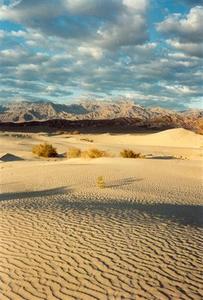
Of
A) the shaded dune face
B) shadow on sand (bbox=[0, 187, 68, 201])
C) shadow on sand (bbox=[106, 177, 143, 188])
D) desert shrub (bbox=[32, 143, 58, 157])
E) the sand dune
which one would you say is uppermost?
the sand dune

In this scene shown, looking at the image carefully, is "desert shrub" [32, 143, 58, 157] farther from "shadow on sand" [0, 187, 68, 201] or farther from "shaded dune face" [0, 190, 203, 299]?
"shaded dune face" [0, 190, 203, 299]

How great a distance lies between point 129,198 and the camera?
17594mm

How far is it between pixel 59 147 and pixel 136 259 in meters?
45.1

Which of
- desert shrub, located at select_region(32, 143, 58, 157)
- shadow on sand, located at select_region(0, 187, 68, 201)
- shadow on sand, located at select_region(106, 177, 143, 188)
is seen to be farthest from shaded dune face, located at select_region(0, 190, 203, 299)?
desert shrub, located at select_region(32, 143, 58, 157)

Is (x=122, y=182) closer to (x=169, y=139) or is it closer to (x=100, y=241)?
(x=100, y=241)

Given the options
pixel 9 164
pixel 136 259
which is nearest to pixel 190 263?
pixel 136 259

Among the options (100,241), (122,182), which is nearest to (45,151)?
(122,182)

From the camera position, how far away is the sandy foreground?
8.02m

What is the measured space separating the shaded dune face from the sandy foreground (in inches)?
0.6

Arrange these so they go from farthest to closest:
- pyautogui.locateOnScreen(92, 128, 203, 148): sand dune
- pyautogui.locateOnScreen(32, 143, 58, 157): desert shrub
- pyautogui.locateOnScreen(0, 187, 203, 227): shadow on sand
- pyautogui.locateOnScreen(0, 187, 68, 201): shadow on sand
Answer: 1. pyautogui.locateOnScreen(92, 128, 203, 148): sand dune
2. pyautogui.locateOnScreen(32, 143, 58, 157): desert shrub
3. pyautogui.locateOnScreen(0, 187, 68, 201): shadow on sand
4. pyautogui.locateOnScreen(0, 187, 203, 227): shadow on sand

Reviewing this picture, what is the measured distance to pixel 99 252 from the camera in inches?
386

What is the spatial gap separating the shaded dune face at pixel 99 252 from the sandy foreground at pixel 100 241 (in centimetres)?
2

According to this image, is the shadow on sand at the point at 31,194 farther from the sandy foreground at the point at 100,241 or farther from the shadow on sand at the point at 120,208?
the shadow on sand at the point at 120,208

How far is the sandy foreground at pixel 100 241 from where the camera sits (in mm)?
8016
